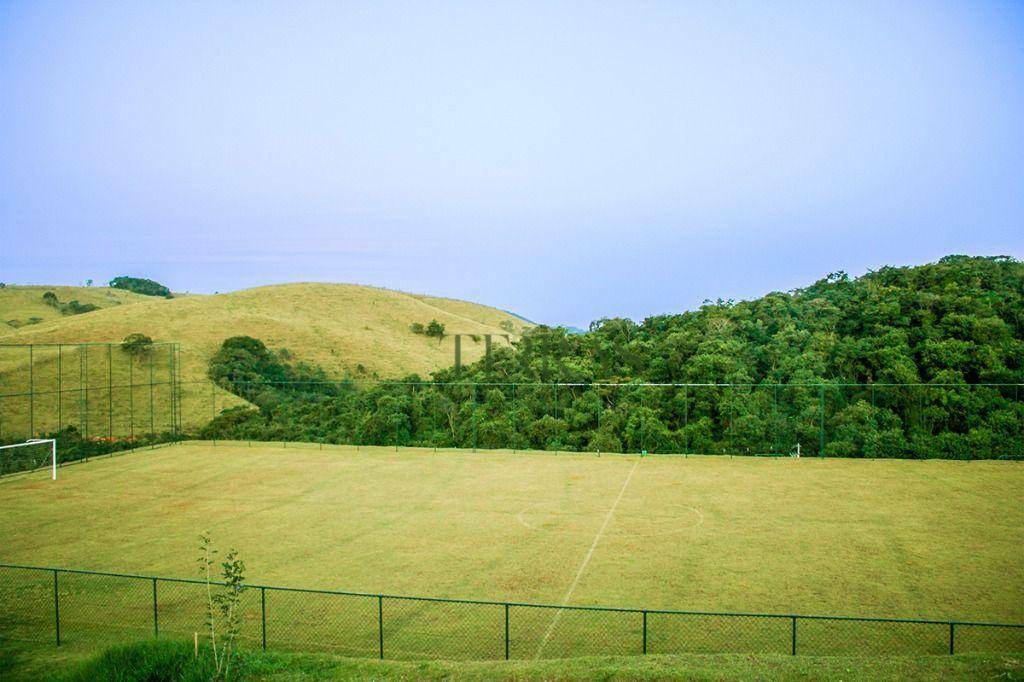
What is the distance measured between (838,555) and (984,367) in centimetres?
2444

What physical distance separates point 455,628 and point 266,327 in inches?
2509

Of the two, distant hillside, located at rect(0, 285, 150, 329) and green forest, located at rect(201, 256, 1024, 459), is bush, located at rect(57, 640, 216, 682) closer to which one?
green forest, located at rect(201, 256, 1024, 459)

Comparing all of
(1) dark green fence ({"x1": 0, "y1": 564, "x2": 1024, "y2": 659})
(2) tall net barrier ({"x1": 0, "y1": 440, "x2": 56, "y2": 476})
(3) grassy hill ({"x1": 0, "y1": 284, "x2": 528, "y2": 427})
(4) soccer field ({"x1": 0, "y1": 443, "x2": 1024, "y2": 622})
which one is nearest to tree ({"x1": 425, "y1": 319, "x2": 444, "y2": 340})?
(3) grassy hill ({"x1": 0, "y1": 284, "x2": 528, "y2": 427})

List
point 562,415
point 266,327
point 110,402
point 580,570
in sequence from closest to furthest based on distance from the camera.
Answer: point 580,570 < point 110,402 < point 562,415 < point 266,327

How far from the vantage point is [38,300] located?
279 ft

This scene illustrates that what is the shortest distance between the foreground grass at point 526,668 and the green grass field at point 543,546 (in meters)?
0.93

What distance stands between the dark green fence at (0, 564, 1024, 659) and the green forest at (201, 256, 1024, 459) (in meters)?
18.4

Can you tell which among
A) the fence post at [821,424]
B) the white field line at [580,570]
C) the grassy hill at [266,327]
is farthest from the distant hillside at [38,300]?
the fence post at [821,424]

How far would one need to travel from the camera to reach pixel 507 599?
12.5 metres

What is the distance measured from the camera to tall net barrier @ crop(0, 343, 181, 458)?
37.2 metres

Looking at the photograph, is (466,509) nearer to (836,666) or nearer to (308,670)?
(308,670)

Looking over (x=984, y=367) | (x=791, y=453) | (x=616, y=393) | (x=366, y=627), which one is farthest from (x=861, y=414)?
(x=366, y=627)

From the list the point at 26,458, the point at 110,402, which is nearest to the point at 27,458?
the point at 26,458

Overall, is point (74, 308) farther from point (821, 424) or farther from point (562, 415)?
point (821, 424)
